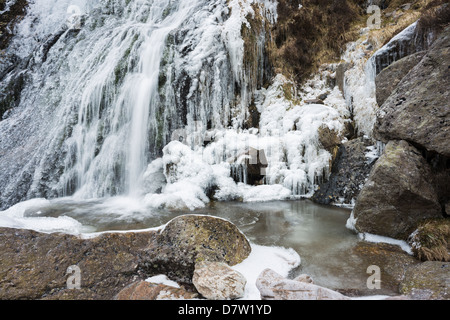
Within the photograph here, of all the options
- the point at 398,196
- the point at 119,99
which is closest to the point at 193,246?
the point at 398,196

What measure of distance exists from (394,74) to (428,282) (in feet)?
15.4

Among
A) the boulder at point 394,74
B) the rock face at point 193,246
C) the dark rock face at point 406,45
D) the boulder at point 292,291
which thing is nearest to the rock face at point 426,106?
the boulder at point 394,74

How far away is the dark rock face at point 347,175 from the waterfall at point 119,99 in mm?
4493

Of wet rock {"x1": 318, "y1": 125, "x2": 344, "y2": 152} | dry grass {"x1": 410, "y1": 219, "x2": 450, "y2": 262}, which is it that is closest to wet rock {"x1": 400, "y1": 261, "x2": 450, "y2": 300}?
dry grass {"x1": 410, "y1": 219, "x2": 450, "y2": 262}

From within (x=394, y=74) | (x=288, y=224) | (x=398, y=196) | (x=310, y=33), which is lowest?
(x=288, y=224)

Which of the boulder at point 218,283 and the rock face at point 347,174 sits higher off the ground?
the rock face at point 347,174

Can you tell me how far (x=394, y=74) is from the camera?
17.5 ft

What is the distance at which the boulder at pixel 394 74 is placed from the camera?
5.13 meters

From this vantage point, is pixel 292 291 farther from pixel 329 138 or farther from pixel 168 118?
pixel 168 118

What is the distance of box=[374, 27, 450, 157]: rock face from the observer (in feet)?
12.9

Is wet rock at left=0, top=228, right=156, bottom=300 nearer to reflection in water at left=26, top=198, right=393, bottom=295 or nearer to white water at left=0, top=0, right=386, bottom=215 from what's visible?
reflection in water at left=26, top=198, right=393, bottom=295

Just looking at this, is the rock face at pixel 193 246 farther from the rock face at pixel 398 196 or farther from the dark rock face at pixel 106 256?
the rock face at pixel 398 196

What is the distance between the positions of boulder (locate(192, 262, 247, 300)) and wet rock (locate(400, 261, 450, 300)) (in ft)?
5.78
